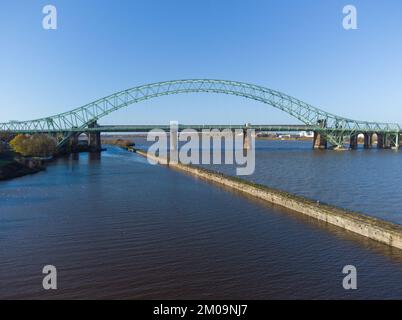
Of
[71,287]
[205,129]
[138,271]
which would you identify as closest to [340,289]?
[138,271]

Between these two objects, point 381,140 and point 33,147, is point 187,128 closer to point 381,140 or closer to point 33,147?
point 33,147

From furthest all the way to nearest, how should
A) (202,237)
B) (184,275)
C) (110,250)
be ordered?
(202,237), (110,250), (184,275)

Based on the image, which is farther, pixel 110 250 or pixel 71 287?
pixel 110 250

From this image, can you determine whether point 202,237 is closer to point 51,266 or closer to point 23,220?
point 51,266

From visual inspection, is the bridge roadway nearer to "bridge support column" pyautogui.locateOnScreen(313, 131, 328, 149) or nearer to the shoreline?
"bridge support column" pyautogui.locateOnScreen(313, 131, 328, 149)

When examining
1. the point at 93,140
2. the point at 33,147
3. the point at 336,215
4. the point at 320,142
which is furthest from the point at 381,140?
the point at 336,215

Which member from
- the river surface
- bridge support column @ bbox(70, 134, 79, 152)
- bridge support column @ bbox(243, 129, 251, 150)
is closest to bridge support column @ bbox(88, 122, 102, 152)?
bridge support column @ bbox(70, 134, 79, 152)

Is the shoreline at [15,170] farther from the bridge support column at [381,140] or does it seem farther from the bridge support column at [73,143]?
the bridge support column at [381,140]
